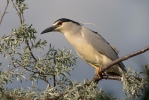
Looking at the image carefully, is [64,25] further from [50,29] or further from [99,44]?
[99,44]

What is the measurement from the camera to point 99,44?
4.40 m

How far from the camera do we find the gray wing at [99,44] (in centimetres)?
430

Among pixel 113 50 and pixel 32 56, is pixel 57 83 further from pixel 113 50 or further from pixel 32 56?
Result: pixel 113 50

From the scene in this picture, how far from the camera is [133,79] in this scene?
232 centimetres

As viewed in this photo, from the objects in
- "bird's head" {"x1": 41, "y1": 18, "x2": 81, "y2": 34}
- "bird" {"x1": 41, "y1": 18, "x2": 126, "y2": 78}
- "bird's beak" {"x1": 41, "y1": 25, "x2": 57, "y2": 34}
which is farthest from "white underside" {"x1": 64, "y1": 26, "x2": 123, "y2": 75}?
"bird's beak" {"x1": 41, "y1": 25, "x2": 57, "y2": 34}

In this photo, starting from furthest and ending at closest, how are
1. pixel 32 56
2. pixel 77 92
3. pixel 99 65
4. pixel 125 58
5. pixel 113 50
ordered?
pixel 113 50, pixel 99 65, pixel 32 56, pixel 77 92, pixel 125 58

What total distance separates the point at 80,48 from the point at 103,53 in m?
0.31

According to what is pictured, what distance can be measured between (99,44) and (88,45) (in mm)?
200

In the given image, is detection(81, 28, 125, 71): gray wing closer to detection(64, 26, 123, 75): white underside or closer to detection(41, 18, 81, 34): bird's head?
detection(64, 26, 123, 75): white underside

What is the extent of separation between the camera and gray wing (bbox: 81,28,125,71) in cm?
430

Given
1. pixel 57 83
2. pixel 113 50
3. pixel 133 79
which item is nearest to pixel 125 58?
pixel 133 79

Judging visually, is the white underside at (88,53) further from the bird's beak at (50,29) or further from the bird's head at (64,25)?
the bird's beak at (50,29)

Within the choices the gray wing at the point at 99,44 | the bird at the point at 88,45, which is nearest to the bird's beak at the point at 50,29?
the bird at the point at 88,45

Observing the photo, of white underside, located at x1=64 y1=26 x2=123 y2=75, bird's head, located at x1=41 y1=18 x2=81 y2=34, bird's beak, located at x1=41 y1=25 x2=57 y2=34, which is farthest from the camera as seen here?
bird's head, located at x1=41 y1=18 x2=81 y2=34
